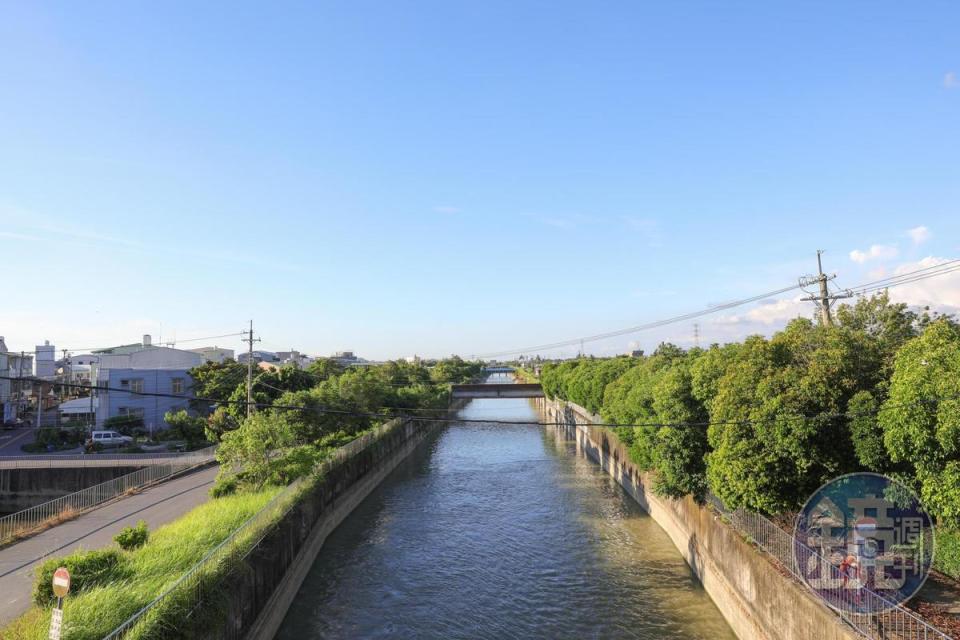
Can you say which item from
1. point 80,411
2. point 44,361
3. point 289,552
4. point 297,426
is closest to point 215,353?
point 44,361

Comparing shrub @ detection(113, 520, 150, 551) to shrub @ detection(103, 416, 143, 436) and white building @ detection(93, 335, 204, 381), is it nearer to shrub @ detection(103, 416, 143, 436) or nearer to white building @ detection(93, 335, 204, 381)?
shrub @ detection(103, 416, 143, 436)

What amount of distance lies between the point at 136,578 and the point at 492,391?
70.0 m

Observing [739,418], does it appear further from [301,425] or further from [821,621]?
[301,425]

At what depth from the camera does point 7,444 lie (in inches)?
1908

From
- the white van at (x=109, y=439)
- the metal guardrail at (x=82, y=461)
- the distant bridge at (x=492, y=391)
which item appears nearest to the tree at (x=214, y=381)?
the white van at (x=109, y=439)

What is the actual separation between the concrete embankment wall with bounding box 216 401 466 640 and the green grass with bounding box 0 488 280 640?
4.50ft

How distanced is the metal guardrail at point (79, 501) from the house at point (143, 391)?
18.6 meters

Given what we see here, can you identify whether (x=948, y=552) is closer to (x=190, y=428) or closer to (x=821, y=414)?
(x=821, y=414)

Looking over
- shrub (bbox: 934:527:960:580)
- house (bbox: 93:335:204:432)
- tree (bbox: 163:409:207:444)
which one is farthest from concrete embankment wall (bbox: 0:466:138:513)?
shrub (bbox: 934:527:960:580)

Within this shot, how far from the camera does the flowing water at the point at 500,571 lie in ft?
60.6

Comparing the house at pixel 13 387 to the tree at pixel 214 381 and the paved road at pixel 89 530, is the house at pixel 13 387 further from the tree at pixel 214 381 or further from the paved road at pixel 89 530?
the paved road at pixel 89 530

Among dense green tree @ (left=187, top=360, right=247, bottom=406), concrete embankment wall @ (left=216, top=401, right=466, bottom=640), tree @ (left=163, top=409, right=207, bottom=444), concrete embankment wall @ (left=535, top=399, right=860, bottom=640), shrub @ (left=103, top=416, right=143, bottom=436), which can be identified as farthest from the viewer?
dense green tree @ (left=187, top=360, right=247, bottom=406)

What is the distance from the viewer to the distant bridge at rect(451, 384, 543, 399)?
80562mm

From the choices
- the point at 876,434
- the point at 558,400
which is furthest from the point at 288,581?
the point at 558,400
